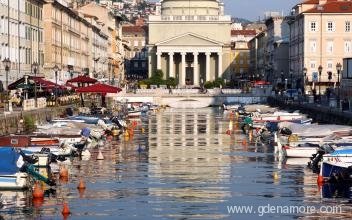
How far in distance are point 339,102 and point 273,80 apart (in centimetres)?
9024

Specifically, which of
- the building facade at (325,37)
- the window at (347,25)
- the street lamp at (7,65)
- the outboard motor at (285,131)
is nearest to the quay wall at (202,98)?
the building facade at (325,37)

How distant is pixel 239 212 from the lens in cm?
3997

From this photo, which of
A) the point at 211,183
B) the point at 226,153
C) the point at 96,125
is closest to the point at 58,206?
the point at 211,183

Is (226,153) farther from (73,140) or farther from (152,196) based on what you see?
(152,196)

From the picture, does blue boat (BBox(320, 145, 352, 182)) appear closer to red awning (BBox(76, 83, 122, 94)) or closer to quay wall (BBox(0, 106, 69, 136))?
quay wall (BBox(0, 106, 69, 136))

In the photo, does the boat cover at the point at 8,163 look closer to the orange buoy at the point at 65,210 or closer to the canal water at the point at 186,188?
the canal water at the point at 186,188

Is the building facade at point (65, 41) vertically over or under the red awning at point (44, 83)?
over

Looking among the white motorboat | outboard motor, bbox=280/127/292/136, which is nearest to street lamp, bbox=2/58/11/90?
outboard motor, bbox=280/127/292/136

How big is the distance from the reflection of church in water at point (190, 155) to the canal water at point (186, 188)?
0.15ft

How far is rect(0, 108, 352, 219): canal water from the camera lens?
39844 millimetres

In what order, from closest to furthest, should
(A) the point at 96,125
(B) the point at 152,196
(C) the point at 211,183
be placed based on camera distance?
(B) the point at 152,196 → (C) the point at 211,183 → (A) the point at 96,125

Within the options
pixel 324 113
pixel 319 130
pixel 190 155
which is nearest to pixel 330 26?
pixel 324 113

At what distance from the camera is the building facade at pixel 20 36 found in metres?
92.6

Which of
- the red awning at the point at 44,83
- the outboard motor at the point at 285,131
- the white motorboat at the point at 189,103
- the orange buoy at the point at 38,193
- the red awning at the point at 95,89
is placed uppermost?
the red awning at the point at 44,83
